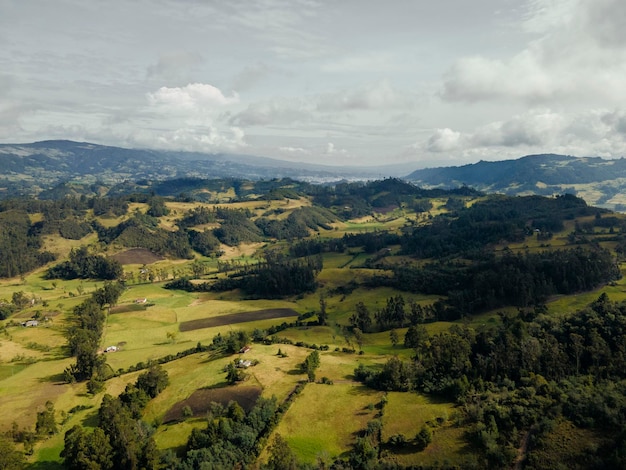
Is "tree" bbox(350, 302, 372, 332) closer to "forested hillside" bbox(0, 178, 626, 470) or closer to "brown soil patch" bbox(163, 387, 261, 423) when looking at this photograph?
"forested hillside" bbox(0, 178, 626, 470)

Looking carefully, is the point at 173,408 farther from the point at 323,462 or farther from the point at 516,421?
the point at 516,421

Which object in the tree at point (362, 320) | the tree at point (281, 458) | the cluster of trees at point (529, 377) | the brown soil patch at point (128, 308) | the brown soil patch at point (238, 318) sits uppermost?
the cluster of trees at point (529, 377)

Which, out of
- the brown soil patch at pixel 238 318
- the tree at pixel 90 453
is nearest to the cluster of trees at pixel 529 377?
the tree at pixel 90 453

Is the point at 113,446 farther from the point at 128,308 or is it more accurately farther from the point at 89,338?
the point at 128,308

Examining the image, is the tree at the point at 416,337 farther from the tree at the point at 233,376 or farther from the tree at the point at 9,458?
the tree at the point at 9,458

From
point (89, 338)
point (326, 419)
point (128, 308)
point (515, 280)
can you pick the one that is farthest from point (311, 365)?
point (128, 308)
